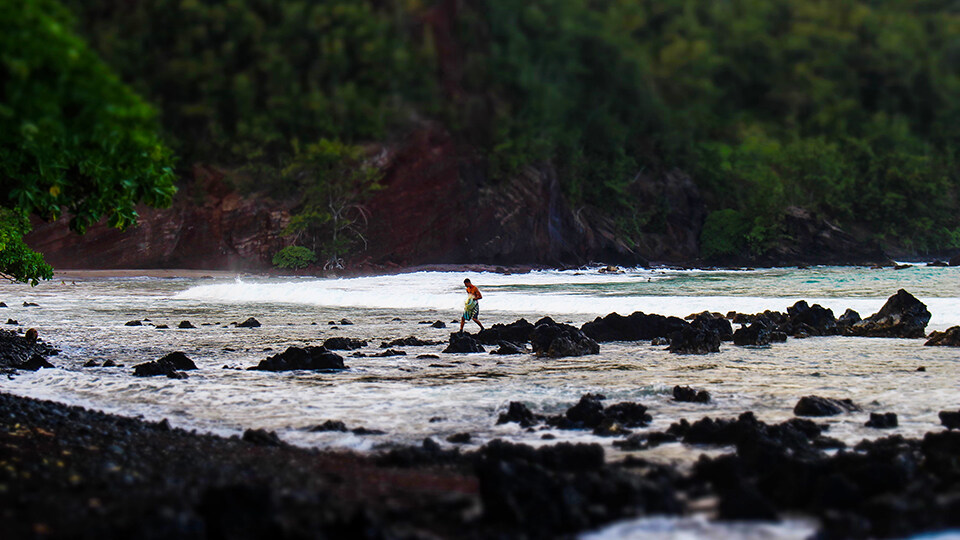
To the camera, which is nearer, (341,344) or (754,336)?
(341,344)

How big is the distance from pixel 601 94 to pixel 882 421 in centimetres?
7684

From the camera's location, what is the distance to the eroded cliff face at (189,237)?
59.2m

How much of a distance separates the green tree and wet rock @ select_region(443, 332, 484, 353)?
291 inches

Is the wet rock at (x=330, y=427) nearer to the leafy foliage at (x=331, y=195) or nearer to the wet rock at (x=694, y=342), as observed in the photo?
the wet rock at (x=694, y=342)

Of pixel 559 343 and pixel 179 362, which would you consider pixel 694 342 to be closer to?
pixel 559 343

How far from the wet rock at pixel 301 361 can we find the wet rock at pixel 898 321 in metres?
10.1

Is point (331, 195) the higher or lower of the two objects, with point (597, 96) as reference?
lower

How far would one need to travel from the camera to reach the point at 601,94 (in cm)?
8144

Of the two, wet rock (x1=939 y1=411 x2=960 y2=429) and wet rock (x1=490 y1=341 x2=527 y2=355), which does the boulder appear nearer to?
wet rock (x1=490 y1=341 x2=527 y2=355)

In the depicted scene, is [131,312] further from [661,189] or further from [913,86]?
[913,86]

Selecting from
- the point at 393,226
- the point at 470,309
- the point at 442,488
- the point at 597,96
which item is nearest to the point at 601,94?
the point at 597,96

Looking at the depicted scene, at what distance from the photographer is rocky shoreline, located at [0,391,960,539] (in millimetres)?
3896

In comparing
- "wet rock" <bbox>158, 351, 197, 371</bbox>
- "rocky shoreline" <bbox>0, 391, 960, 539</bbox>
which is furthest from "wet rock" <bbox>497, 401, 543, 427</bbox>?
"wet rock" <bbox>158, 351, 197, 371</bbox>

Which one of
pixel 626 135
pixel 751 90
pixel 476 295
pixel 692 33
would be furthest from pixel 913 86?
pixel 476 295
